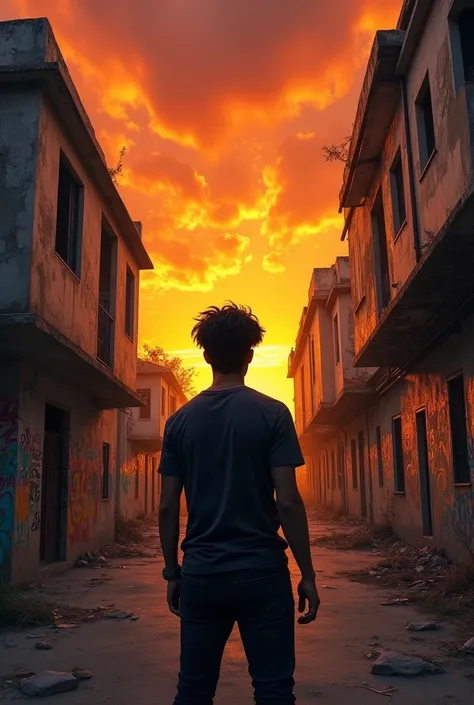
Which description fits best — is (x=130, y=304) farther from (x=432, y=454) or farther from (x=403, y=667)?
(x=403, y=667)

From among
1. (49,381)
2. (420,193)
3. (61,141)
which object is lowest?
(49,381)

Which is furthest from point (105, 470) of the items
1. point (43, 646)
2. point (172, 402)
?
point (172, 402)

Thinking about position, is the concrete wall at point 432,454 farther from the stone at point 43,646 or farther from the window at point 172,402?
the window at point 172,402

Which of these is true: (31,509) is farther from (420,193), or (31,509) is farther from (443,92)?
(443,92)

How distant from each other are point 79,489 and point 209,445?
10385 millimetres

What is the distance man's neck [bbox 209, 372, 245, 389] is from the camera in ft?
7.87

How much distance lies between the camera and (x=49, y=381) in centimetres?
1019

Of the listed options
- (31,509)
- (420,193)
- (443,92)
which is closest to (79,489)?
(31,509)

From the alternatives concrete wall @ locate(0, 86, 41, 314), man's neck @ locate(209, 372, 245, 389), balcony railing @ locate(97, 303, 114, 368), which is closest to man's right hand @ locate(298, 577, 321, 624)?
man's neck @ locate(209, 372, 245, 389)

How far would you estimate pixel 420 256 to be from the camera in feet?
28.8

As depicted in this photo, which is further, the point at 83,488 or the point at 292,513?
the point at 83,488

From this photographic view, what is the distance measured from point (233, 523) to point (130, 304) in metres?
13.7

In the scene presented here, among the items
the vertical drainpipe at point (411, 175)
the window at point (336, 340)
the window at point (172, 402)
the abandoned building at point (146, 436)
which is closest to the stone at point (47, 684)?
the vertical drainpipe at point (411, 175)

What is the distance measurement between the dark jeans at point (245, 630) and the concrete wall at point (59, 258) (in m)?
6.64
